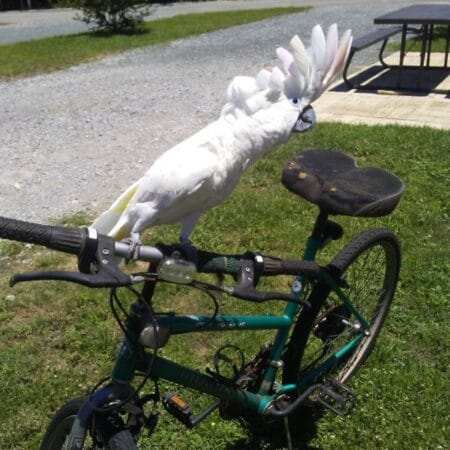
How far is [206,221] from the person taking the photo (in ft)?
15.4

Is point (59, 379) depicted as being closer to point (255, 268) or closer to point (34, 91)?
point (255, 268)

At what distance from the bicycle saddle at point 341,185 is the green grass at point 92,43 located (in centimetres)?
845

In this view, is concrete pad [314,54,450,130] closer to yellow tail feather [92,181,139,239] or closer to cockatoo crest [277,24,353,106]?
cockatoo crest [277,24,353,106]

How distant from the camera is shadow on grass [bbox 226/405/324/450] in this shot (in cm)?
283

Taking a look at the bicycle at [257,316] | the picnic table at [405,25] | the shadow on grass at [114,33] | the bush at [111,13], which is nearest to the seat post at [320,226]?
the bicycle at [257,316]

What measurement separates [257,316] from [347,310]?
26.2 inches

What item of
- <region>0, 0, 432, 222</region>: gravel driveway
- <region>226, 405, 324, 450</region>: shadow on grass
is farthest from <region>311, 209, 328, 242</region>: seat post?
<region>0, 0, 432, 222</region>: gravel driveway

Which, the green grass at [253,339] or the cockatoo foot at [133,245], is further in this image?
the green grass at [253,339]

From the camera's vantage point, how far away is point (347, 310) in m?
2.87

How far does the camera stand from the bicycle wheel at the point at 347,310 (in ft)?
8.70

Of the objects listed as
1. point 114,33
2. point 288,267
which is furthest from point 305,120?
point 114,33

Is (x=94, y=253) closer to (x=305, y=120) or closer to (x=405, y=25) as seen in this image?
(x=305, y=120)

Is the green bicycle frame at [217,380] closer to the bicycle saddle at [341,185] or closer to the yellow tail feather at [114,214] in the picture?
Answer: the bicycle saddle at [341,185]

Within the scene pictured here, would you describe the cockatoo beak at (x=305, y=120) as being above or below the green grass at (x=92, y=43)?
above
